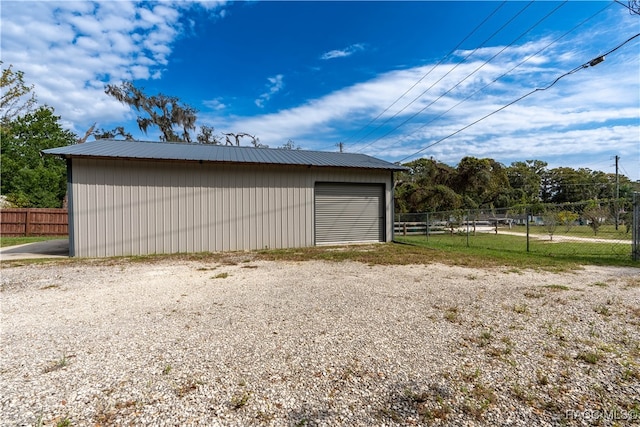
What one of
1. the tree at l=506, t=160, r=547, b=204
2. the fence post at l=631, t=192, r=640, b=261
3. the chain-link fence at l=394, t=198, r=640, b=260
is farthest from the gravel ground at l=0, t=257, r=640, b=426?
the tree at l=506, t=160, r=547, b=204

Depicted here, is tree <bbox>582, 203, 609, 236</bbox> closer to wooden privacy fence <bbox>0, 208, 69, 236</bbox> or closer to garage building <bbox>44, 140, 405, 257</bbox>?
garage building <bbox>44, 140, 405, 257</bbox>

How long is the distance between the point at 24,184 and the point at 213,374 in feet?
91.8

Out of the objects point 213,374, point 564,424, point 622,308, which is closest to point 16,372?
point 213,374

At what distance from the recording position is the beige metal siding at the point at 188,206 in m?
8.97

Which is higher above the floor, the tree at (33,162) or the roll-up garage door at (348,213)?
the tree at (33,162)

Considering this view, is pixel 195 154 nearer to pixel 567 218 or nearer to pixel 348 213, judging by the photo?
pixel 348 213

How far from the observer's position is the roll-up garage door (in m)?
11.5

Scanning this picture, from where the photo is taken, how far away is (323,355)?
2.61 metres

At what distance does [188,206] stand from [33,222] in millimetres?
13178

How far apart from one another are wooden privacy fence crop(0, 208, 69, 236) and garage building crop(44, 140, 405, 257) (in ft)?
Result: 30.8

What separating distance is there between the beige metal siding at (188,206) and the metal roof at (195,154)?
0.27 meters

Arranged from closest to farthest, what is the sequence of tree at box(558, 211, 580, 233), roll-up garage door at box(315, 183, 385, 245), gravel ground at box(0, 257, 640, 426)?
gravel ground at box(0, 257, 640, 426)
roll-up garage door at box(315, 183, 385, 245)
tree at box(558, 211, 580, 233)

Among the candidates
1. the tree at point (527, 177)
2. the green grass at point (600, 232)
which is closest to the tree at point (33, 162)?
the green grass at point (600, 232)

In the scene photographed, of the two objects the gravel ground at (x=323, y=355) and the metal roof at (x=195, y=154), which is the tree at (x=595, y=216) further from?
the metal roof at (x=195, y=154)
